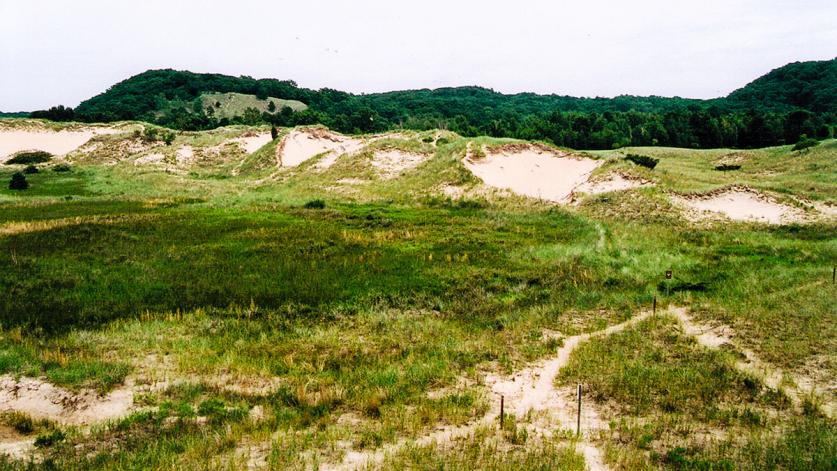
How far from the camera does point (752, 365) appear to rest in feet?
42.1

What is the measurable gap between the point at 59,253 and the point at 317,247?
12336 millimetres

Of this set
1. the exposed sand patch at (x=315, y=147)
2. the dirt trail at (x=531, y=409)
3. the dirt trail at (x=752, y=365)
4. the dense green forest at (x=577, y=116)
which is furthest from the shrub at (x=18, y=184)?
the dirt trail at (x=752, y=365)

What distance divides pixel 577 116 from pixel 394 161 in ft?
287

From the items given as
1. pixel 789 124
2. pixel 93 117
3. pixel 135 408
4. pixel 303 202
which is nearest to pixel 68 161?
pixel 93 117

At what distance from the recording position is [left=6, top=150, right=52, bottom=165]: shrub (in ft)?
225

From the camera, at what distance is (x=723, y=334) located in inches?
→ 592

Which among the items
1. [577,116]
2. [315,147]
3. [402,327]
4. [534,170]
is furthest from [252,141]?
[577,116]

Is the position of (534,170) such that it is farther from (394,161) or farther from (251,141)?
(251,141)

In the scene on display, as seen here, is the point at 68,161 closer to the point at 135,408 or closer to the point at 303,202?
the point at 303,202

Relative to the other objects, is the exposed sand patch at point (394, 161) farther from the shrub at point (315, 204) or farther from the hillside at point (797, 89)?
the hillside at point (797, 89)

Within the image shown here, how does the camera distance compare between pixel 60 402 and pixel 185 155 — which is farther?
pixel 185 155

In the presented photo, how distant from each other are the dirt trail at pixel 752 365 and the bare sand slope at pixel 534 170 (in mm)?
26294

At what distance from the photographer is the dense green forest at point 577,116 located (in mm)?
93562

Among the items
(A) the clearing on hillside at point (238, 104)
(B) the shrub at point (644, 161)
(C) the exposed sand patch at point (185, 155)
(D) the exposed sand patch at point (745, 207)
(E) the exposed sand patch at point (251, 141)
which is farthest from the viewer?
(A) the clearing on hillside at point (238, 104)
